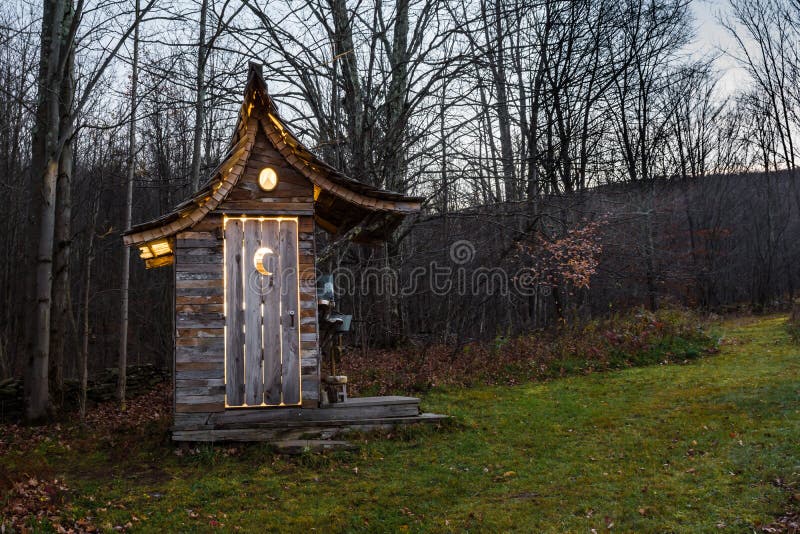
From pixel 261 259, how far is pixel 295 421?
2.25 meters

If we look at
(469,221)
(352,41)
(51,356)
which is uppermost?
(352,41)

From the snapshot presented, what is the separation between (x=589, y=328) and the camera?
53.4 feet

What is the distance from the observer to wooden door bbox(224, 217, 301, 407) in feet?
27.3

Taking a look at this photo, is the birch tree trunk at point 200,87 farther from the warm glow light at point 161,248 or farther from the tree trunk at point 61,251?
the warm glow light at point 161,248

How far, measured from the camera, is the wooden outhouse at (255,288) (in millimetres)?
8188

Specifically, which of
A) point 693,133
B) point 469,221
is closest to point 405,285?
point 469,221

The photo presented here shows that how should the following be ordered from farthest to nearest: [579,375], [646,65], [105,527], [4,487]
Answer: [646,65] → [579,375] → [4,487] → [105,527]

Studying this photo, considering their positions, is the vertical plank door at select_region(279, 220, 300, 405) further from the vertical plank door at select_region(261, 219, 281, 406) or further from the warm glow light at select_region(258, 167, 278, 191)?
the warm glow light at select_region(258, 167, 278, 191)

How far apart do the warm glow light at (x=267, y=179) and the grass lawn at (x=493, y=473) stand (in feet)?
11.5

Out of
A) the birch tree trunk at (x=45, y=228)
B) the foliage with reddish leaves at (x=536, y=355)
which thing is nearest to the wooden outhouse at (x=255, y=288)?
the birch tree trunk at (x=45, y=228)

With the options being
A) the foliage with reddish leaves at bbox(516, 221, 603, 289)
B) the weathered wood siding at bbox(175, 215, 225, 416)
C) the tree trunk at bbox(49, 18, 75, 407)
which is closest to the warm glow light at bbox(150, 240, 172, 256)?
the weathered wood siding at bbox(175, 215, 225, 416)

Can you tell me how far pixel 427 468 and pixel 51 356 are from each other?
8.20 m

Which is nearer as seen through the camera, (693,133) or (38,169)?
(38,169)

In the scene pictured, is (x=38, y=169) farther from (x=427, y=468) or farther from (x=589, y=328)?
(x=589, y=328)
